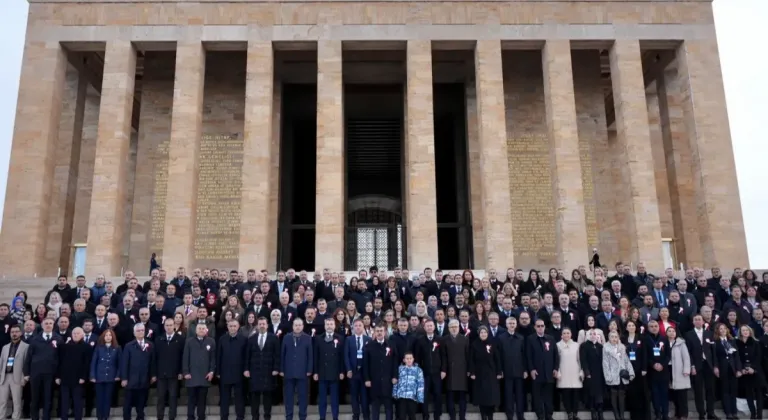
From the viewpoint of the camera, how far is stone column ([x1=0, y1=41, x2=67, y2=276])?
839 inches

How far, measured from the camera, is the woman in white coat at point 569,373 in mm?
10688

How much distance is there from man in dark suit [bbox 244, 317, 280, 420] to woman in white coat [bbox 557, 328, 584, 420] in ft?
14.6

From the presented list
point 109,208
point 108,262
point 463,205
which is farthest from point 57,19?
point 463,205

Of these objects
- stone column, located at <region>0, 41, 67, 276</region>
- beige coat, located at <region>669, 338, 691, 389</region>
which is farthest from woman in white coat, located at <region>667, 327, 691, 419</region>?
stone column, located at <region>0, 41, 67, 276</region>

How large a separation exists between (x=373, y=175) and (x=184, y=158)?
14.3 meters

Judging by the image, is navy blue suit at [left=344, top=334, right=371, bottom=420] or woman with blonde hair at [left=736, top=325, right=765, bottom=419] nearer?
navy blue suit at [left=344, top=334, right=371, bottom=420]

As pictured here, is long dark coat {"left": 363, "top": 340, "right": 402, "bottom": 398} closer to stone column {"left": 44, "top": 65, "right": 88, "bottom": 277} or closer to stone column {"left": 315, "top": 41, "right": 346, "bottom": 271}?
stone column {"left": 315, "top": 41, "right": 346, "bottom": 271}

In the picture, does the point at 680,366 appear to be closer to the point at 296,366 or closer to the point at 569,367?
the point at 569,367

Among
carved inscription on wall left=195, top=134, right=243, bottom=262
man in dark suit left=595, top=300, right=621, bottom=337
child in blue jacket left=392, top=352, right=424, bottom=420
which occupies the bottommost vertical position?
child in blue jacket left=392, top=352, right=424, bottom=420

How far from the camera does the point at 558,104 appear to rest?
75.2ft

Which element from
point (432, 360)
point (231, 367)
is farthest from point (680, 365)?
point (231, 367)

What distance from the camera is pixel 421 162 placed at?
22188mm

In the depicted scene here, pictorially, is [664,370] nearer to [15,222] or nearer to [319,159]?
[319,159]

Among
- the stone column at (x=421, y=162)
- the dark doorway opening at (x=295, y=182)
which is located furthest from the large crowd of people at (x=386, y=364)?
the dark doorway opening at (x=295, y=182)
